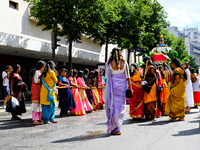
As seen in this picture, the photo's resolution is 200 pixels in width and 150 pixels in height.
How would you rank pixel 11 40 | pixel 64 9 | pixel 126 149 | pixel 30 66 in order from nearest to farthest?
pixel 126 149 → pixel 64 9 → pixel 11 40 → pixel 30 66

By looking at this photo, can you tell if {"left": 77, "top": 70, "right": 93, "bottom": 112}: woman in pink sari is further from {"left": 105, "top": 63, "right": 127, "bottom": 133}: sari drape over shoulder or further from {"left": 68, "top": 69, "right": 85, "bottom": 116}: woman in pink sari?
{"left": 105, "top": 63, "right": 127, "bottom": 133}: sari drape over shoulder

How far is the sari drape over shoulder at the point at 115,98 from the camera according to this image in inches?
248

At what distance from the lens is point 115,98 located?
6438 millimetres

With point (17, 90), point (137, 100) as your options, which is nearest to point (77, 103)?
point (17, 90)

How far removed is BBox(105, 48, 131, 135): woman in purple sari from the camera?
6.29 metres

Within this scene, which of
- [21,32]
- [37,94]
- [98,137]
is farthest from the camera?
[21,32]

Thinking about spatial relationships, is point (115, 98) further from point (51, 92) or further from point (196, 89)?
point (196, 89)

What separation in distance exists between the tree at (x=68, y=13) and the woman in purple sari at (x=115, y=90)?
9.42 m

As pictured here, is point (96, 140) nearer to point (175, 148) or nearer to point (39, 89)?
point (175, 148)

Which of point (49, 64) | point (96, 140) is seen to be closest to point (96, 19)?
point (49, 64)

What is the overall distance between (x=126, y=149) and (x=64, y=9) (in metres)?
12.2

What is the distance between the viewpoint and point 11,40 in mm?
17172

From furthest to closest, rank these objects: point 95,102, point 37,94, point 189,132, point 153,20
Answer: point 153,20
point 95,102
point 37,94
point 189,132

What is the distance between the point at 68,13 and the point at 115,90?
10224mm
